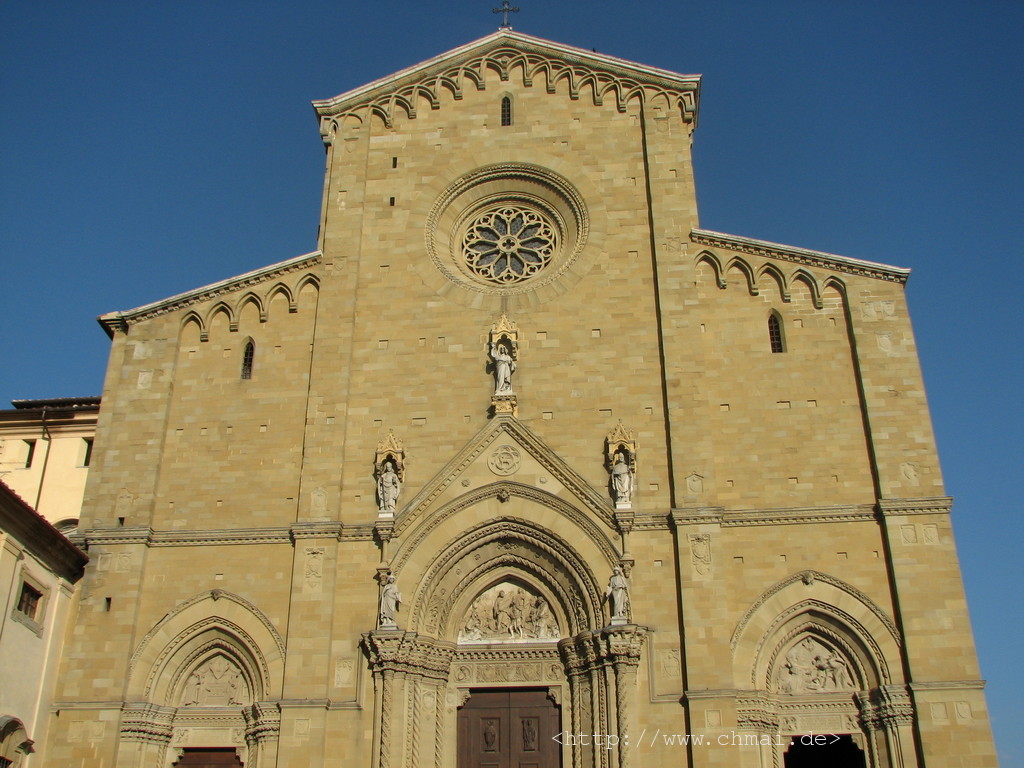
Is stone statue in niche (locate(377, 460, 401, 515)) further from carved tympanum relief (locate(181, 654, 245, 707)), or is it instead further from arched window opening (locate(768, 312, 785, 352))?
arched window opening (locate(768, 312, 785, 352))

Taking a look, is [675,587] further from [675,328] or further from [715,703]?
[675,328]

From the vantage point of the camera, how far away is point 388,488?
63.4ft

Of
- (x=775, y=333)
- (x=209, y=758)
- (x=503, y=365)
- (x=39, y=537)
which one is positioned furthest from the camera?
(x=775, y=333)

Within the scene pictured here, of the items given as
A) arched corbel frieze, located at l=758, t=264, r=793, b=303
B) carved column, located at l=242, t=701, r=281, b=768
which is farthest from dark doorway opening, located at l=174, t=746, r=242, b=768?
arched corbel frieze, located at l=758, t=264, r=793, b=303

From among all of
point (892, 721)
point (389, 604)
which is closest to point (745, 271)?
point (892, 721)

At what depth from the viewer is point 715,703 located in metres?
17.0

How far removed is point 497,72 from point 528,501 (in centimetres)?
1027

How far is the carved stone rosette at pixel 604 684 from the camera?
17.2 meters

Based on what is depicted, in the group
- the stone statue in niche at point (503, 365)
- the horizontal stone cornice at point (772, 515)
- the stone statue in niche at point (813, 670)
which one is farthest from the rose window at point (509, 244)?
the stone statue in niche at point (813, 670)

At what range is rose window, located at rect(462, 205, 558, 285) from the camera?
71.8 feet

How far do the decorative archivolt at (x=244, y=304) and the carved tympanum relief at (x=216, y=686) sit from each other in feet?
21.9

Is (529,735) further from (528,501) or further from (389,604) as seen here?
(528,501)

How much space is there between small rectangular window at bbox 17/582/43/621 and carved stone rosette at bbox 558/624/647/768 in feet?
30.1

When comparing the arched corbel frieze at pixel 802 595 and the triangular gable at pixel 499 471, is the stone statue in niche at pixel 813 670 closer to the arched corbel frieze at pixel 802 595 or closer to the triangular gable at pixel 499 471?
the arched corbel frieze at pixel 802 595
